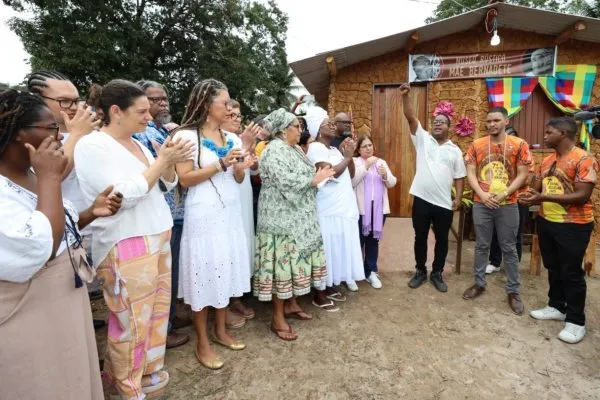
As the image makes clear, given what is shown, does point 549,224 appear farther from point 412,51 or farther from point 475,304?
point 412,51

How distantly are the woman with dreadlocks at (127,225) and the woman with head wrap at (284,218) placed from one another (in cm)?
97

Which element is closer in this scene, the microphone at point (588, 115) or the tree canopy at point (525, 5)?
the microphone at point (588, 115)

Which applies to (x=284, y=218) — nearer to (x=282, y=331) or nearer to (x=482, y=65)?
(x=282, y=331)

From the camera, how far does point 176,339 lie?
298cm

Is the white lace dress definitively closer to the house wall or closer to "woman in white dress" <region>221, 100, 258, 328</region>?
"woman in white dress" <region>221, 100, 258, 328</region>

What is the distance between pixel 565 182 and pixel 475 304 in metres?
1.46

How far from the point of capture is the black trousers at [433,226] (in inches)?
157

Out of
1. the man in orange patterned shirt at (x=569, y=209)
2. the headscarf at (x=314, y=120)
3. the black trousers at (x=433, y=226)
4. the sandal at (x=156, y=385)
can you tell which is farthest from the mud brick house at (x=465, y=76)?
the sandal at (x=156, y=385)

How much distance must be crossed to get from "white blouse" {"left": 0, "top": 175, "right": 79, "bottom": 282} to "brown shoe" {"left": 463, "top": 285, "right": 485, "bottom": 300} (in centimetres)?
379

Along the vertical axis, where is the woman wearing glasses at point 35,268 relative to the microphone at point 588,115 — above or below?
below

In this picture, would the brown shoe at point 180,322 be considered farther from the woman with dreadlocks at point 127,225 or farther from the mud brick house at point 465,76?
the mud brick house at point 465,76

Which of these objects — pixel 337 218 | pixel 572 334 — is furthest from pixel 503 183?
pixel 337 218

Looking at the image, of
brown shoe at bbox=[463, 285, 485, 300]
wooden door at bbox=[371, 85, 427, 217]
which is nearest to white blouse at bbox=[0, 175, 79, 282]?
brown shoe at bbox=[463, 285, 485, 300]

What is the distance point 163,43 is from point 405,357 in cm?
1621
